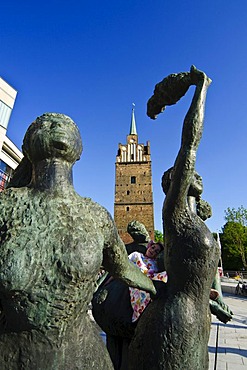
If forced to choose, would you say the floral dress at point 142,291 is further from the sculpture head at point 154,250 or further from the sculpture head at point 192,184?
the sculpture head at point 192,184

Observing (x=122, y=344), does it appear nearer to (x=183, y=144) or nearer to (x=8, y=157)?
(x=183, y=144)

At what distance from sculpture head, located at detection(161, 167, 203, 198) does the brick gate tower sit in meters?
31.3

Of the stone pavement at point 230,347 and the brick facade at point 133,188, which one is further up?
the brick facade at point 133,188

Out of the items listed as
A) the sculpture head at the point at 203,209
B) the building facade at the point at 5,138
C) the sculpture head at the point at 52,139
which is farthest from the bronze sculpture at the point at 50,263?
the building facade at the point at 5,138

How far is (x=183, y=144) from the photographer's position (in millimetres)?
1447

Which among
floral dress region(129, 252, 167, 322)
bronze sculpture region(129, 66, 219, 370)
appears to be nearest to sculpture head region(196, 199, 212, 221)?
floral dress region(129, 252, 167, 322)

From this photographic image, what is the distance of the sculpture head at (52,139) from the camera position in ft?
3.54

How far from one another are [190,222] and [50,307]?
83 centimetres

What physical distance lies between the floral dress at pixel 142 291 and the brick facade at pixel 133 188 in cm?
3109

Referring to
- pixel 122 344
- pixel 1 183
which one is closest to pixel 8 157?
pixel 1 183

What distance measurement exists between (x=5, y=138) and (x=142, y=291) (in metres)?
19.1

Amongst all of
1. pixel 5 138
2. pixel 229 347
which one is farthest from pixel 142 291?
pixel 5 138

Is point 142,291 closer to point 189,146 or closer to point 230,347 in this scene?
point 189,146

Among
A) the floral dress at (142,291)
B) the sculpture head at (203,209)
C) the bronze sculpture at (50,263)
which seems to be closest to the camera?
the bronze sculpture at (50,263)
